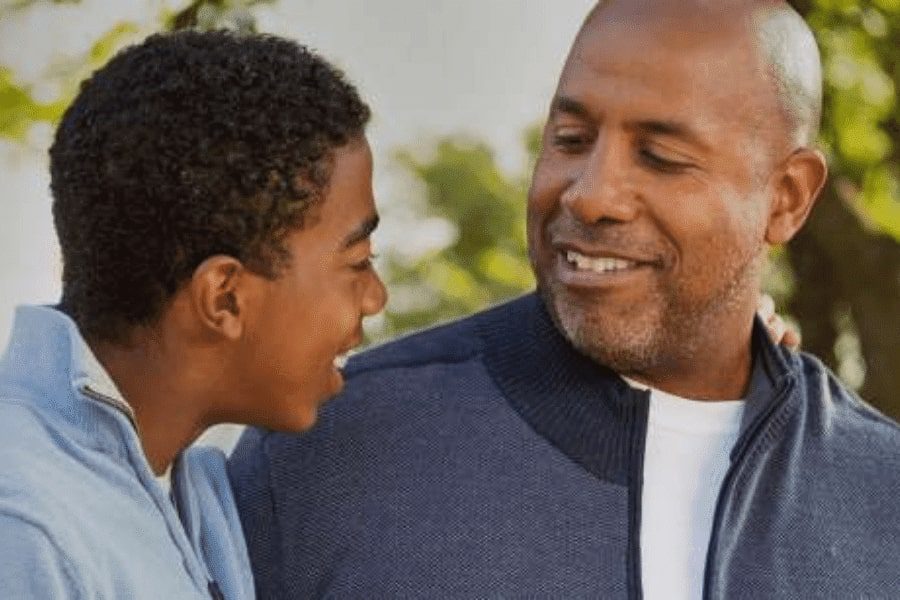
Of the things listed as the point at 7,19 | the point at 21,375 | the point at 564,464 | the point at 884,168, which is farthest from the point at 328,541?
the point at 884,168

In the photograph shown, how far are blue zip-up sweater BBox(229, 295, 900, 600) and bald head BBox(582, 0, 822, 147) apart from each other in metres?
0.38

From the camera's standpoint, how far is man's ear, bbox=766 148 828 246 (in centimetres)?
342

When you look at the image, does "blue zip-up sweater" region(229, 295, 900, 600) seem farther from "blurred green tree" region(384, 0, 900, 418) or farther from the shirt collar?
"blurred green tree" region(384, 0, 900, 418)

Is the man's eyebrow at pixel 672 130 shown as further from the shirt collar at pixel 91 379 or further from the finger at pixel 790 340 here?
the shirt collar at pixel 91 379

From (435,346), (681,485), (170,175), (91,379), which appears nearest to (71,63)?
(435,346)

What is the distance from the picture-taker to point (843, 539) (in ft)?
10.9

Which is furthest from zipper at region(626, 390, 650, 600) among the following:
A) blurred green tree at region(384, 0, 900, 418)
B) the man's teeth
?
blurred green tree at region(384, 0, 900, 418)

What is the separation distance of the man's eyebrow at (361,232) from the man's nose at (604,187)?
1.15 ft

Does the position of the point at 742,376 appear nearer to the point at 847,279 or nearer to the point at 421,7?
the point at 847,279

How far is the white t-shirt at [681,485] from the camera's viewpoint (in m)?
3.22

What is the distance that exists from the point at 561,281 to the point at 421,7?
589 centimetres

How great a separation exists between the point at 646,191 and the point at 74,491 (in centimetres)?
106

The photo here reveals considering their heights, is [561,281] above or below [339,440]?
above

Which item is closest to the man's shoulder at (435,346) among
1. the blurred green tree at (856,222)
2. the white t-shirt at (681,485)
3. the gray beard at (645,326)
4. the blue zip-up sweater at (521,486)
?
→ the blue zip-up sweater at (521,486)
